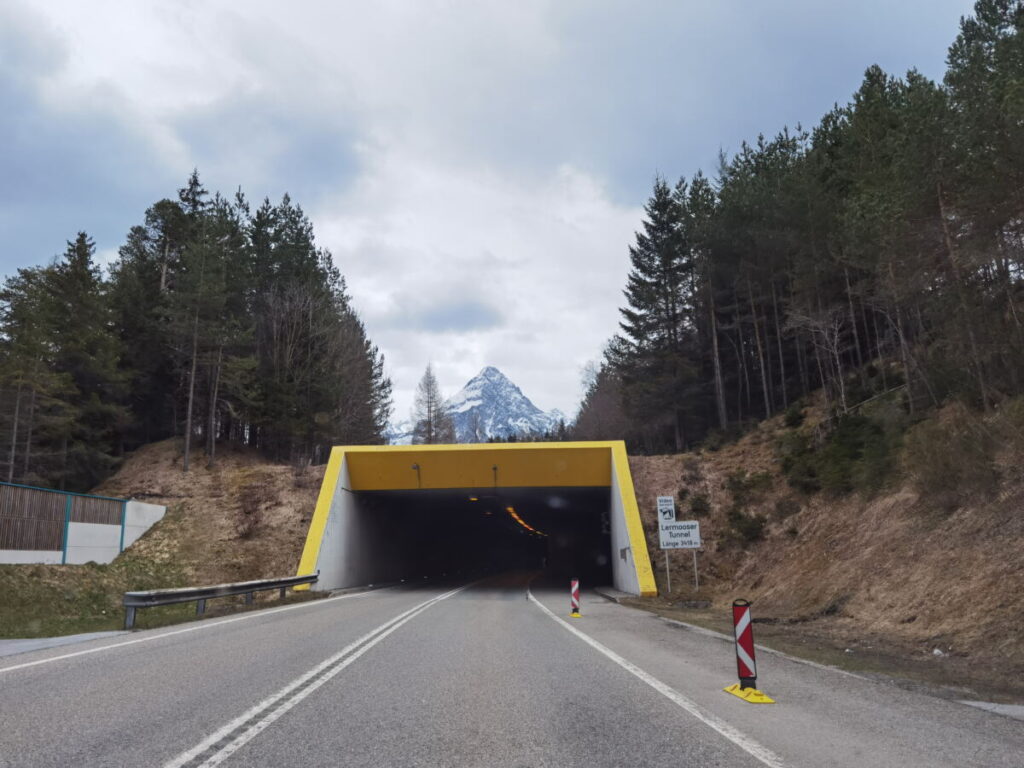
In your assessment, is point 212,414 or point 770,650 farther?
point 212,414

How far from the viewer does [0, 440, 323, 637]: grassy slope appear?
18297mm

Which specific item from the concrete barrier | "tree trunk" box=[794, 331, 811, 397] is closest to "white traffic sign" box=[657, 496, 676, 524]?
"tree trunk" box=[794, 331, 811, 397]

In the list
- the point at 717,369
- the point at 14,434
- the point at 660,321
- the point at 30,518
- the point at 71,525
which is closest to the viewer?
the point at 30,518

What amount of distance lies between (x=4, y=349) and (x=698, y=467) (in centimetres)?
3570

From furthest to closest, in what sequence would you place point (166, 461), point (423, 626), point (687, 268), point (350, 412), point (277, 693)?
point (350, 412) → point (687, 268) → point (166, 461) → point (423, 626) → point (277, 693)

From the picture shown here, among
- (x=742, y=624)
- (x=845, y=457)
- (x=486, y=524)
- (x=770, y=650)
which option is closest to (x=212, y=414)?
(x=486, y=524)

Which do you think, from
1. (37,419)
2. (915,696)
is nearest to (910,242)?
(915,696)

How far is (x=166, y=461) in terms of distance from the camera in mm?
40438

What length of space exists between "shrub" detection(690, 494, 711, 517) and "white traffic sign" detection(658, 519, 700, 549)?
6353 millimetres

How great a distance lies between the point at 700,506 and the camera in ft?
89.7

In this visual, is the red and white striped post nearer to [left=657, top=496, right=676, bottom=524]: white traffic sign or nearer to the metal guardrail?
the metal guardrail

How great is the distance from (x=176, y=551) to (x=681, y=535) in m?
20.1

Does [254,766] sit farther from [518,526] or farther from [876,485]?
[518,526]

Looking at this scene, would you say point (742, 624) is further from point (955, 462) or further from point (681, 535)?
point (681, 535)
